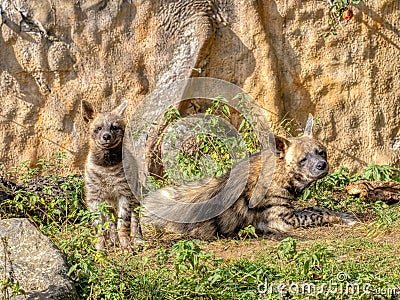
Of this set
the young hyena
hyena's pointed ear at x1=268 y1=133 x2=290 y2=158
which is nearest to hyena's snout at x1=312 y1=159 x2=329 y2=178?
hyena's pointed ear at x1=268 y1=133 x2=290 y2=158

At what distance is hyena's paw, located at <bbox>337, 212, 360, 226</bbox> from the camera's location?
791 centimetres

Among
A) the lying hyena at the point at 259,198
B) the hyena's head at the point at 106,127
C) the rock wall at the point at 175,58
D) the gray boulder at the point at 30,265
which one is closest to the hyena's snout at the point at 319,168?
the lying hyena at the point at 259,198

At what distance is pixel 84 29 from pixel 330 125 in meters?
3.35

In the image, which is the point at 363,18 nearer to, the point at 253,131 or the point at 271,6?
the point at 271,6

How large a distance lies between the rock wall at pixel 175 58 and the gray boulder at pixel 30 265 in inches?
174

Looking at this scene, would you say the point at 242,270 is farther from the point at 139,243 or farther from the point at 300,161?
the point at 300,161

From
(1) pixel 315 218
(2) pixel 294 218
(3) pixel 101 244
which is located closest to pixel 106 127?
(3) pixel 101 244

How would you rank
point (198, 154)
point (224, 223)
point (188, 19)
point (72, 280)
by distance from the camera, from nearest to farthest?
1. point (72, 280)
2. point (224, 223)
3. point (198, 154)
4. point (188, 19)

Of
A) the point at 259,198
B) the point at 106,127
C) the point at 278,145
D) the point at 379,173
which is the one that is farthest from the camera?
the point at 379,173

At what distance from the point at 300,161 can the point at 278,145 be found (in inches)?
10.5

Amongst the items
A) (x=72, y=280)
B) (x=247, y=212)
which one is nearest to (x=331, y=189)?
(x=247, y=212)

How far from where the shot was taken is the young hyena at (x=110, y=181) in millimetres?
7352

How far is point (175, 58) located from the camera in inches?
395

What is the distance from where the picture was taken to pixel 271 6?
10141mm
